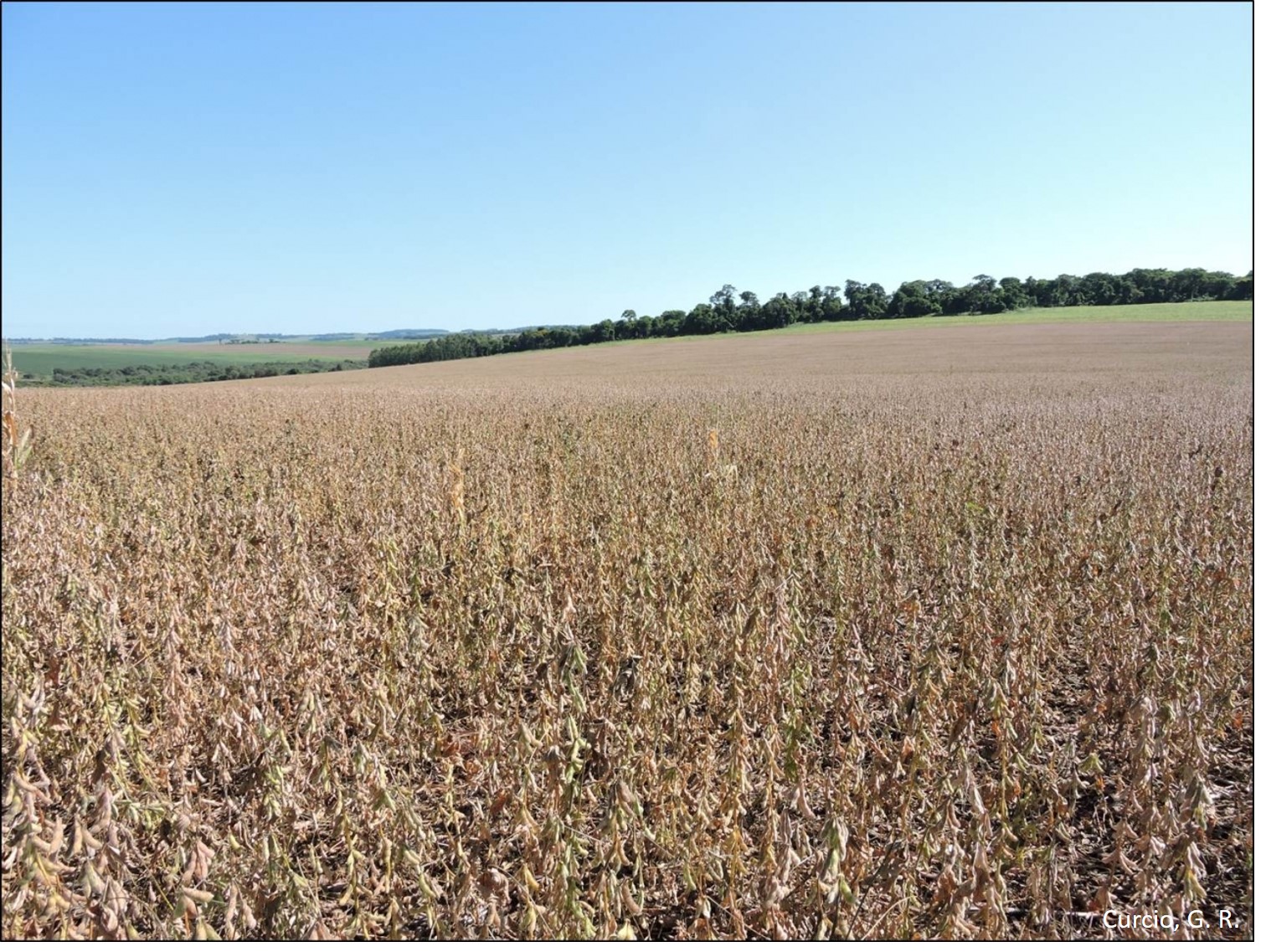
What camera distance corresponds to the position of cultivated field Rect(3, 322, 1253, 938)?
2.13 meters

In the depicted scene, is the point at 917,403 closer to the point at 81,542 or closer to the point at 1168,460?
the point at 1168,460

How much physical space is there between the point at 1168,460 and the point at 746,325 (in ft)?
195

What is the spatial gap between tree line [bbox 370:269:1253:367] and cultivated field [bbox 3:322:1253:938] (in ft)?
187

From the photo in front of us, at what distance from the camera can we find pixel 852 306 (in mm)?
69438

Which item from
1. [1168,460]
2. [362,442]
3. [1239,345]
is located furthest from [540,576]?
[1239,345]

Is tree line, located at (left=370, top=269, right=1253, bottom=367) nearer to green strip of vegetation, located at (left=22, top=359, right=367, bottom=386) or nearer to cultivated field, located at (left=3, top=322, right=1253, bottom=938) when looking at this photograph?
green strip of vegetation, located at (left=22, top=359, right=367, bottom=386)

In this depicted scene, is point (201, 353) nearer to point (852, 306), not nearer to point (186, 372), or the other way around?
point (186, 372)

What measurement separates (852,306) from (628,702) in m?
71.3

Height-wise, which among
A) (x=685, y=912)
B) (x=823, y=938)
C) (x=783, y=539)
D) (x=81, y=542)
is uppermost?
(x=81, y=542)

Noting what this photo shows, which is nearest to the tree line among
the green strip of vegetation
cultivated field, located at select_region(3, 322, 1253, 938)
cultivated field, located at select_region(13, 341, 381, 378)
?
the green strip of vegetation

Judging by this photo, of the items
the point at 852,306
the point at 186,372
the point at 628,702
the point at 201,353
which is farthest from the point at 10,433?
the point at 201,353

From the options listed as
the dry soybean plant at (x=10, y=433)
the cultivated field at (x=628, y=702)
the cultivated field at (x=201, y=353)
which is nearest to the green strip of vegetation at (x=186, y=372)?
the cultivated field at (x=201, y=353)

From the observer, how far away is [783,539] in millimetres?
5367

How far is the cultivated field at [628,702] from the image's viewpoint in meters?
2.13
